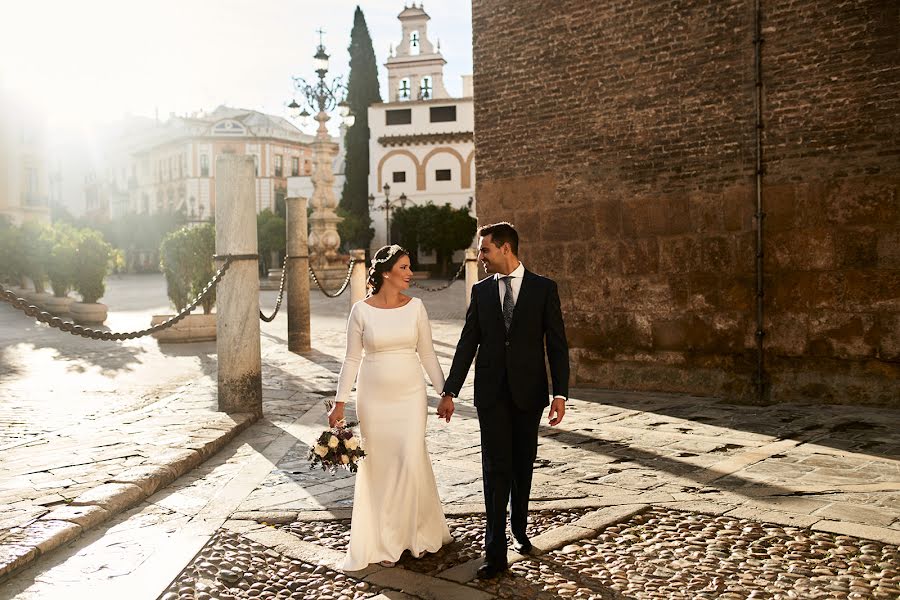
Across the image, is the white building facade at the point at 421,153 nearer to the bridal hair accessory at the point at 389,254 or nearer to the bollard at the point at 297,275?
the bollard at the point at 297,275

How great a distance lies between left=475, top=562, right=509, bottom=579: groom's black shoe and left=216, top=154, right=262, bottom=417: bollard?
442cm

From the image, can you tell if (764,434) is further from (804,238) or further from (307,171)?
(307,171)

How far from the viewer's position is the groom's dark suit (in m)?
4.25

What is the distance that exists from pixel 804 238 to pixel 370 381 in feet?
17.9

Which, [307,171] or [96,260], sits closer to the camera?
[96,260]

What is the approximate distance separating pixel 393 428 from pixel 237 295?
398 cm

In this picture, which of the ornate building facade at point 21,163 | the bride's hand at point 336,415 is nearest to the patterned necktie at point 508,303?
the bride's hand at point 336,415

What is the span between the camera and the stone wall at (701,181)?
819cm

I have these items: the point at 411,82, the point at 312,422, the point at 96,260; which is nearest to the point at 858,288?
the point at 312,422

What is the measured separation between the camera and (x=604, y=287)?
31.8 ft

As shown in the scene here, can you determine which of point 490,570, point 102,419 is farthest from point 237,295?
point 490,570

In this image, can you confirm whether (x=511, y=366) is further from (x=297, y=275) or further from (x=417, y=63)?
(x=417, y=63)

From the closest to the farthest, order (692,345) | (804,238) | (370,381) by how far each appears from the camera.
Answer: (370,381)
(804,238)
(692,345)

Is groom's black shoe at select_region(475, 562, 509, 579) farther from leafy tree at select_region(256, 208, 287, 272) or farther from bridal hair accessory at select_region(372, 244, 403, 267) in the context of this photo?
leafy tree at select_region(256, 208, 287, 272)
